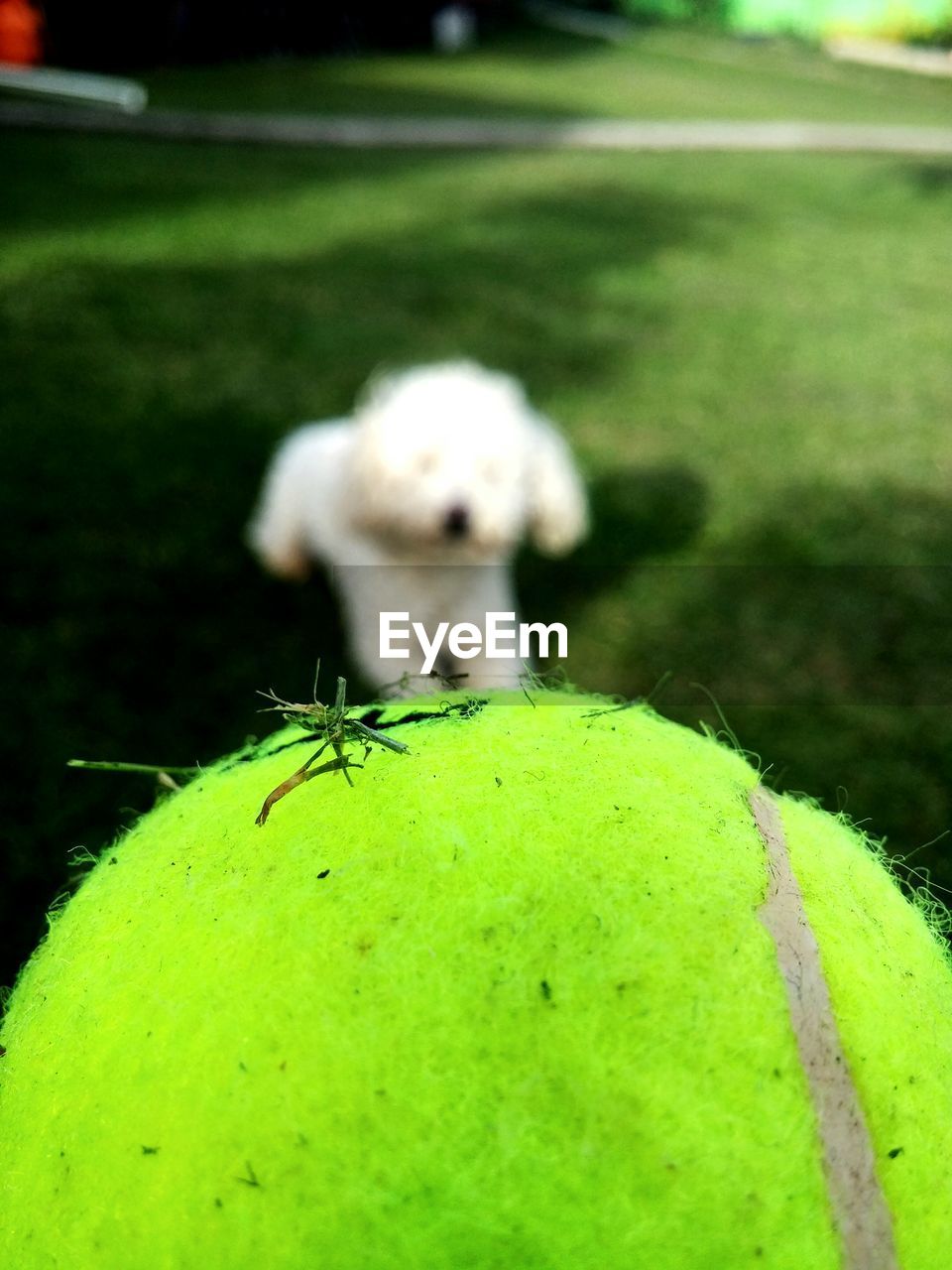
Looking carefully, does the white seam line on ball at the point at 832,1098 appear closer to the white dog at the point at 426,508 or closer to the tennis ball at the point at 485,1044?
the tennis ball at the point at 485,1044

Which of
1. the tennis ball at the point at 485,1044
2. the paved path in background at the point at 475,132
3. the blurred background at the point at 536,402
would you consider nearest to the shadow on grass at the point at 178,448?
the blurred background at the point at 536,402

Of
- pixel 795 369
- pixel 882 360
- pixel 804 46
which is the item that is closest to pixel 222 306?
pixel 795 369

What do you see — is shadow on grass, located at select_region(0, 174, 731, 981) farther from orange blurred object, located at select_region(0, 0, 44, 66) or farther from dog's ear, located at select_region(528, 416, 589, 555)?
orange blurred object, located at select_region(0, 0, 44, 66)

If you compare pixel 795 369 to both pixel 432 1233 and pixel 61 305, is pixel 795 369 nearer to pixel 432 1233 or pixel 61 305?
pixel 61 305

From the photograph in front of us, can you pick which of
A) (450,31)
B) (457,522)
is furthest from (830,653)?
(450,31)

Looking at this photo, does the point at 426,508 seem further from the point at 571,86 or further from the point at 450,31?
the point at 450,31

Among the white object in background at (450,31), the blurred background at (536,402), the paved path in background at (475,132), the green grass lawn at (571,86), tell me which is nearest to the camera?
the blurred background at (536,402)

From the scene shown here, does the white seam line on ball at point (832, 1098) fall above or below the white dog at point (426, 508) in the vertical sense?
above
